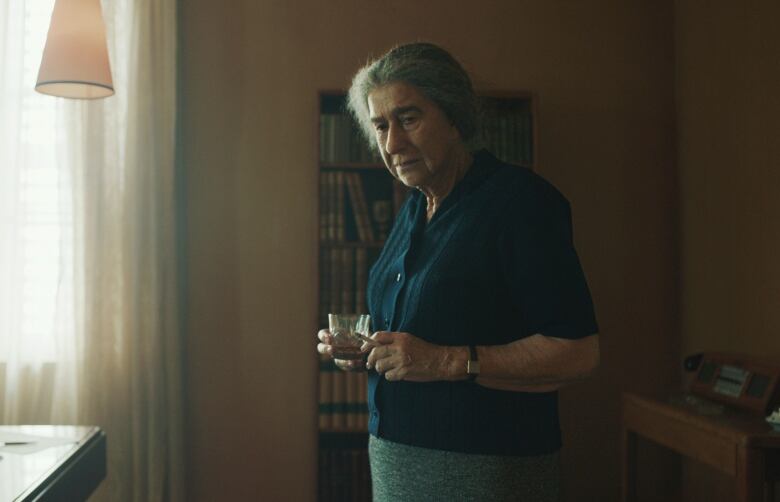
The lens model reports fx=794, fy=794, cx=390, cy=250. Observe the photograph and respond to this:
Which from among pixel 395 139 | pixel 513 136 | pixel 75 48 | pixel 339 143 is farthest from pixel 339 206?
pixel 395 139

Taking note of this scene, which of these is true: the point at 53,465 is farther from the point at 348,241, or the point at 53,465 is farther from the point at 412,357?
the point at 348,241

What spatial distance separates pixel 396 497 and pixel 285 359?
2166 millimetres

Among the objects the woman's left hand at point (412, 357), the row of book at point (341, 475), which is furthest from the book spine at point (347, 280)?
the woman's left hand at point (412, 357)

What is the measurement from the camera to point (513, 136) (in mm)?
3387

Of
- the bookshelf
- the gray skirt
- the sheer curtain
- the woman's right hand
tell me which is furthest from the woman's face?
the sheer curtain

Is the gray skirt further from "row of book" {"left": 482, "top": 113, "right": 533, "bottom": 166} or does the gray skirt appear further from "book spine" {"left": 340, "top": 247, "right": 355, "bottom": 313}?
"row of book" {"left": 482, "top": 113, "right": 533, "bottom": 166}

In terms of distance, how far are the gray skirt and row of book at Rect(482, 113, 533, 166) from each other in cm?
214

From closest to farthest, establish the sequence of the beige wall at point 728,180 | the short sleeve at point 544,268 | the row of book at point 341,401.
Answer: the short sleeve at point 544,268 → the beige wall at point 728,180 → the row of book at point 341,401

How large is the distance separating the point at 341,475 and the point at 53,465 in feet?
5.45

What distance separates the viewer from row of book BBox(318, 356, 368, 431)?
10.7 feet

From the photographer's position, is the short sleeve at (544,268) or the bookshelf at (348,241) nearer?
the short sleeve at (544,268)

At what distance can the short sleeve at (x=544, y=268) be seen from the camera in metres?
1.29

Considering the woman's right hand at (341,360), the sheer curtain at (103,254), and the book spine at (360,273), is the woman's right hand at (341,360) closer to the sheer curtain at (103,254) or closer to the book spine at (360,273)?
the book spine at (360,273)

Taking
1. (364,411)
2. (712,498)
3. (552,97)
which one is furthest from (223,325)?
(712,498)
